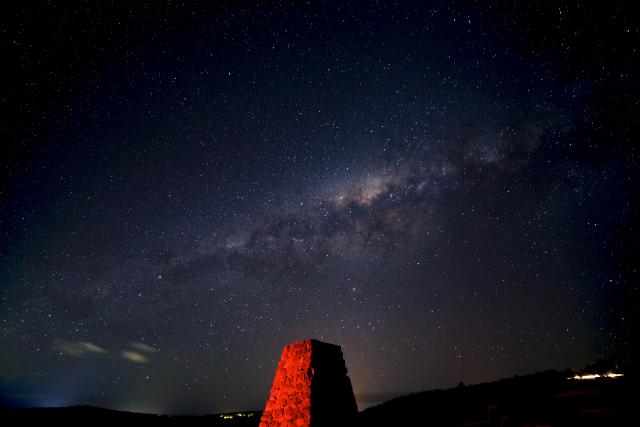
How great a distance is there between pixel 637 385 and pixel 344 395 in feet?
16.5

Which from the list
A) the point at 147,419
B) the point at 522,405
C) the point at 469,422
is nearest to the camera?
the point at 522,405

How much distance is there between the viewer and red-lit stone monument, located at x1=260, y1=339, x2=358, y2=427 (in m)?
5.30

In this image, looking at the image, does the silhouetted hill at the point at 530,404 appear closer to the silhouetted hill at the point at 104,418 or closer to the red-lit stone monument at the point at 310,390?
the red-lit stone monument at the point at 310,390

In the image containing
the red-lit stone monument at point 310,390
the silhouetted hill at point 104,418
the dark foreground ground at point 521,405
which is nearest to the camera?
the red-lit stone monument at point 310,390

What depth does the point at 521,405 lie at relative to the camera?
22.1ft

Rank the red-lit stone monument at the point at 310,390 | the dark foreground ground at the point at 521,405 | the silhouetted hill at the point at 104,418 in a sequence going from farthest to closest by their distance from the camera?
the silhouetted hill at the point at 104,418
the dark foreground ground at the point at 521,405
the red-lit stone monument at the point at 310,390

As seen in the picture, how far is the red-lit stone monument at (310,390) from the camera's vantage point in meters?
5.30

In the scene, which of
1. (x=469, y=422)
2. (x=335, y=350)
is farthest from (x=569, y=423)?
(x=335, y=350)

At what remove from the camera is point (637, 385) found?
5668 mm

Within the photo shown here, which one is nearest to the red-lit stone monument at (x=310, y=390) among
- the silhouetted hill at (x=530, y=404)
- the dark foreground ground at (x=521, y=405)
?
the dark foreground ground at (x=521, y=405)

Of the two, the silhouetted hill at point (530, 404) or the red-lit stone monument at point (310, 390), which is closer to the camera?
the red-lit stone monument at point (310, 390)

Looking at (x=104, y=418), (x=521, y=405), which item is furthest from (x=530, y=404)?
(x=104, y=418)

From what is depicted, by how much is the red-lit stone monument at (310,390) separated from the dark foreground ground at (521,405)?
298mm

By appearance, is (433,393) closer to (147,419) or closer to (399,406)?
(399,406)
